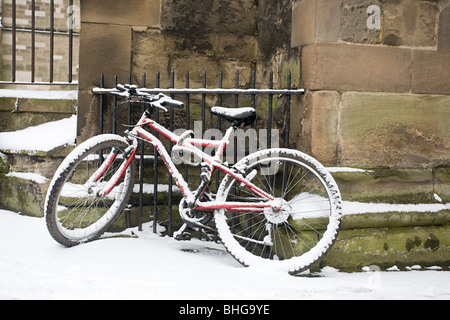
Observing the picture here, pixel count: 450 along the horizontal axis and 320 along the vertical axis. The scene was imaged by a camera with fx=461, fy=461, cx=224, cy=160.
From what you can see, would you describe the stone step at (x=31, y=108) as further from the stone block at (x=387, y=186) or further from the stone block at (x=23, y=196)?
the stone block at (x=387, y=186)

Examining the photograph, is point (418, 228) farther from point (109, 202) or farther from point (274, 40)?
point (109, 202)

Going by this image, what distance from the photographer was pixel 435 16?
367 centimetres

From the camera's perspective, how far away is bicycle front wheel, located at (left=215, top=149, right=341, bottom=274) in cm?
315

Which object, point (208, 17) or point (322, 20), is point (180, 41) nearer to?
point (208, 17)

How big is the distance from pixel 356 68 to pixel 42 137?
300cm

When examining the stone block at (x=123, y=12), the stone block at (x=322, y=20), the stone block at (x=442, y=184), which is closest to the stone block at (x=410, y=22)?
the stone block at (x=322, y=20)

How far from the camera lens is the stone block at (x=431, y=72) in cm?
365

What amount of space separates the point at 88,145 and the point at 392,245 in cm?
240

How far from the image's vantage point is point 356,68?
3.55 metres

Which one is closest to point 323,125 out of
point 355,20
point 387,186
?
point 387,186

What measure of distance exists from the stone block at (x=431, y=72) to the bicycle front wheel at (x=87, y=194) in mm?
2343

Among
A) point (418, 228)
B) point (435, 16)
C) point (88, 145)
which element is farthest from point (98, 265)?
point (435, 16)

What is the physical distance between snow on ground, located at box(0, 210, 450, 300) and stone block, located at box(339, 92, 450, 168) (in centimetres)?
87

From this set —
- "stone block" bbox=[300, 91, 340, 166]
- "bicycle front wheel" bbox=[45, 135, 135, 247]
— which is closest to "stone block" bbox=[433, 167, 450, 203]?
"stone block" bbox=[300, 91, 340, 166]
